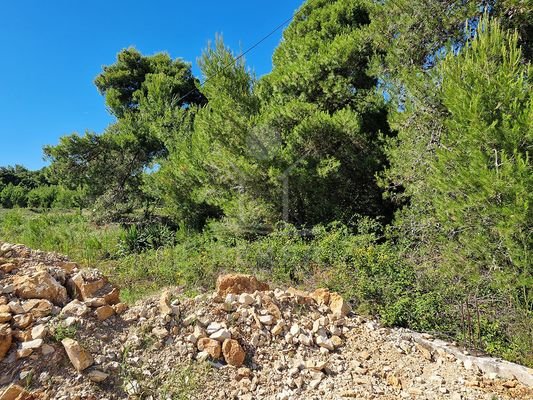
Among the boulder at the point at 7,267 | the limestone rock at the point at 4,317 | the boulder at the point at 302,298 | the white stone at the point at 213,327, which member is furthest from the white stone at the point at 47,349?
the boulder at the point at 302,298

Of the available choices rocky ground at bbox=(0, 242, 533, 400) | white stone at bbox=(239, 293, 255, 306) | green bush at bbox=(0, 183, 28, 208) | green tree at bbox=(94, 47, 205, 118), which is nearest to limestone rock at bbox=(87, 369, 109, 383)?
rocky ground at bbox=(0, 242, 533, 400)

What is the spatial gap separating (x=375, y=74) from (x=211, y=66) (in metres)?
3.06

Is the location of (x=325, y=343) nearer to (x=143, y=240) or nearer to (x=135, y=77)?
(x=143, y=240)

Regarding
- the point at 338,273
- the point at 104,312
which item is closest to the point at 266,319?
the point at 104,312

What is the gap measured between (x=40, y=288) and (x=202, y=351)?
139 cm

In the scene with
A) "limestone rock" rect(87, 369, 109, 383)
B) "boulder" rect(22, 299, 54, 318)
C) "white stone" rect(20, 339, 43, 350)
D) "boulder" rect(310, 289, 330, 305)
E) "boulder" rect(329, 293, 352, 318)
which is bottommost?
"boulder" rect(329, 293, 352, 318)

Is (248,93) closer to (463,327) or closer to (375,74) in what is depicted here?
(375,74)

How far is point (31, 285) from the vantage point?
2594 mm

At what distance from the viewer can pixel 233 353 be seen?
2447 millimetres

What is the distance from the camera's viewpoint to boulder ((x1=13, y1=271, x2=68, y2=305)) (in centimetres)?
256

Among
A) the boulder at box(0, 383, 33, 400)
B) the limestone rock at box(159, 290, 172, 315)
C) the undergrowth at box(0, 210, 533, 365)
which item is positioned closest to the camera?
the boulder at box(0, 383, 33, 400)

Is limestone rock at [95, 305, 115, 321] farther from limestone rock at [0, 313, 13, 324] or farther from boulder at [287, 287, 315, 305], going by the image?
boulder at [287, 287, 315, 305]

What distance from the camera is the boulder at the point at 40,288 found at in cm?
256

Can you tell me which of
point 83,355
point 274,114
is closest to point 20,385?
point 83,355
